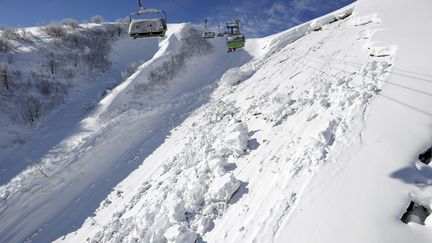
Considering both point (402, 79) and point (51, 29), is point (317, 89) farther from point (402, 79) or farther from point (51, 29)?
point (51, 29)

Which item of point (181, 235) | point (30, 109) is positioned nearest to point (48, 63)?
point (30, 109)

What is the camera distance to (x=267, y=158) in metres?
10.8

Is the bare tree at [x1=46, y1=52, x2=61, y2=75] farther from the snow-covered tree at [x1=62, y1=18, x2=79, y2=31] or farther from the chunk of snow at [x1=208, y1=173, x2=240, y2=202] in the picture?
the chunk of snow at [x1=208, y1=173, x2=240, y2=202]

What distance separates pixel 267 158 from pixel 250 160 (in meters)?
0.77

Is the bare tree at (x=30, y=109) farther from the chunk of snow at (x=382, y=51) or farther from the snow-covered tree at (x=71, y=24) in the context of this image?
the chunk of snow at (x=382, y=51)

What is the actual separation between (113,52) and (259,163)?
113 feet

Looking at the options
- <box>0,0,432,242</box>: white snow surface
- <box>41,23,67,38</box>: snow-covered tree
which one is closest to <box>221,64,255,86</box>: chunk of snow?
<box>0,0,432,242</box>: white snow surface

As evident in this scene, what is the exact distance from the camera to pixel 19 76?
27875 mm

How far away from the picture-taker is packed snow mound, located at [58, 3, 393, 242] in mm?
8469

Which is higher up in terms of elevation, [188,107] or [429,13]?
[429,13]

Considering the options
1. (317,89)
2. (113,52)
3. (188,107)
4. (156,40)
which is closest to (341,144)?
(317,89)

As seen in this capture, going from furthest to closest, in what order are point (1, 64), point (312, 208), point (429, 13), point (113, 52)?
1. point (113, 52)
2. point (1, 64)
3. point (429, 13)
4. point (312, 208)

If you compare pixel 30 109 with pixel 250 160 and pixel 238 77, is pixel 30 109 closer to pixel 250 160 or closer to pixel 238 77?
pixel 238 77

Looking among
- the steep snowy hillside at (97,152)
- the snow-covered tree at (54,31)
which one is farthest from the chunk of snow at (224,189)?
the snow-covered tree at (54,31)
